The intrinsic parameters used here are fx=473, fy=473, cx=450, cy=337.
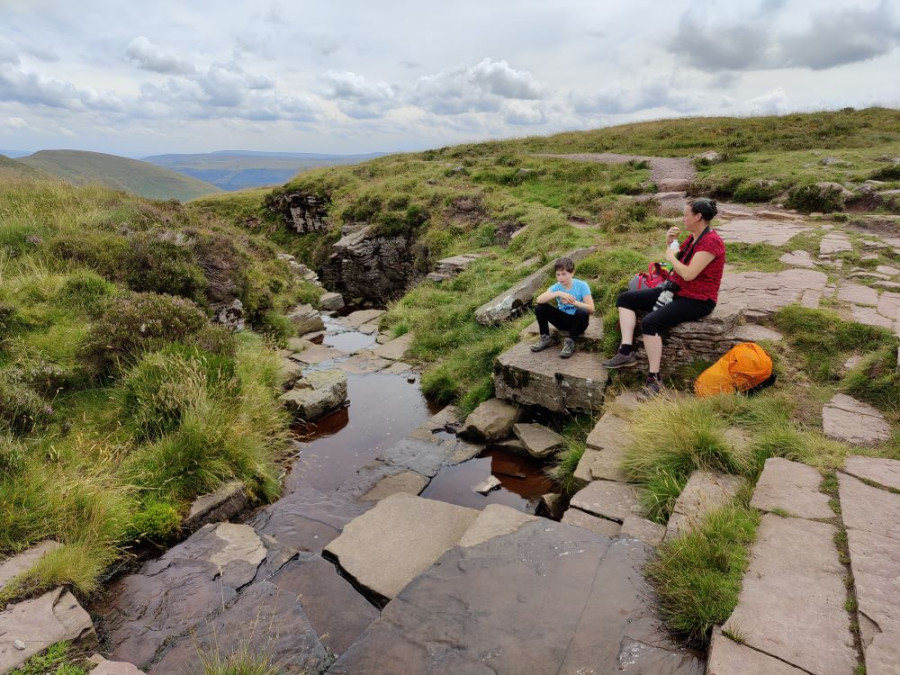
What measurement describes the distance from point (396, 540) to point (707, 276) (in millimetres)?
5049

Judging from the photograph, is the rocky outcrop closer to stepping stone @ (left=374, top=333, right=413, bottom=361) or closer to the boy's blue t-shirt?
stepping stone @ (left=374, top=333, right=413, bottom=361)

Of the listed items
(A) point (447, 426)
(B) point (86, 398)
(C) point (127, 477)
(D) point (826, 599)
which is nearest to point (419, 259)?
(A) point (447, 426)

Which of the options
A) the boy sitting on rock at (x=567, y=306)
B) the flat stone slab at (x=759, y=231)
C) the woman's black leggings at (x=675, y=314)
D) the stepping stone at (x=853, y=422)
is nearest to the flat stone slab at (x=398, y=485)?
the boy sitting on rock at (x=567, y=306)

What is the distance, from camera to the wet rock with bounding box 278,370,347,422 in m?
8.20

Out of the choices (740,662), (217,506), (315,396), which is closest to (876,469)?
(740,662)

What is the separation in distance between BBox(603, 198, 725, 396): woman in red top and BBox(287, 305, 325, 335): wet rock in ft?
31.0

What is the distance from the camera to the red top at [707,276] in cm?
603

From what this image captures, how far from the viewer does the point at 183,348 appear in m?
7.36

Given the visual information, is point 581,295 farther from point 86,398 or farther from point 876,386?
point 86,398

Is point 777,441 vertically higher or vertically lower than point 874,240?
lower

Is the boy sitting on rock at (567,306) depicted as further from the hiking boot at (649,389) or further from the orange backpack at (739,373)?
the orange backpack at (739,373)

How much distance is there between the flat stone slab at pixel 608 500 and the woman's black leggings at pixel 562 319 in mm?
2991

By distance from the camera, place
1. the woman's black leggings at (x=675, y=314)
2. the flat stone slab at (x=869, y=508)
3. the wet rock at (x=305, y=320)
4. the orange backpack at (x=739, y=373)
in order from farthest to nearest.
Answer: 1. the wet rock at (x=305, y=320)
2. the woman's black leggings at (x=675, y=314)
3. the orange backpack at (x=739, y=373)
4. the flat stone slab at (x=869, y=508)

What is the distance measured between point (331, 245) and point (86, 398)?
16702 millimetres
